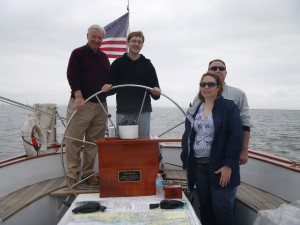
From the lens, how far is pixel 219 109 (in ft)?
7.37

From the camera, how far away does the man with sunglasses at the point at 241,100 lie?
2.44 metres

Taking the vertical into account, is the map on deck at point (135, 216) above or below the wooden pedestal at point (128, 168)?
below

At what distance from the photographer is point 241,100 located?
252 cm

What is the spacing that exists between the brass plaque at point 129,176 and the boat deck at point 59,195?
0.40 m

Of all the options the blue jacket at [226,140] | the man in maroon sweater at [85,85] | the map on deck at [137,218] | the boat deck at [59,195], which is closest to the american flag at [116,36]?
the man in maroon sweater at [85,85]

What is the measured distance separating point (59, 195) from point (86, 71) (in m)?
1.32

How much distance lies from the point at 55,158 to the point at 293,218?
288cm

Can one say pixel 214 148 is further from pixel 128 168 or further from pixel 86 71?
pixel 86 71

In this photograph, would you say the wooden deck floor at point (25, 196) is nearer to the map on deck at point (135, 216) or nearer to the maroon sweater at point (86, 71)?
the map on deck at point (135, 216)

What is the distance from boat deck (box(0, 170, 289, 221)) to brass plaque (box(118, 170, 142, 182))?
40 cm

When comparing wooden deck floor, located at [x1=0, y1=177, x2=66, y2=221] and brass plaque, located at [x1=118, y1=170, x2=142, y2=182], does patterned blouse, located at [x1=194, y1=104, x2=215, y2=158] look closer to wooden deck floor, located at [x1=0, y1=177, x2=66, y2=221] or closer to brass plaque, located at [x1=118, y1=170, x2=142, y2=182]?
brass plaque, located at [x1=118, y1=170, x2=142, y2=182]

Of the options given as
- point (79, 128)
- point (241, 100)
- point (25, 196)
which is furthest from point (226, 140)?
point (25, 196)

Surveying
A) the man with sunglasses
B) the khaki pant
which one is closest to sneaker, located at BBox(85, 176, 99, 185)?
the khaki pant

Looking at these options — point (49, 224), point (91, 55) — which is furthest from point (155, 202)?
point (91, 55)
